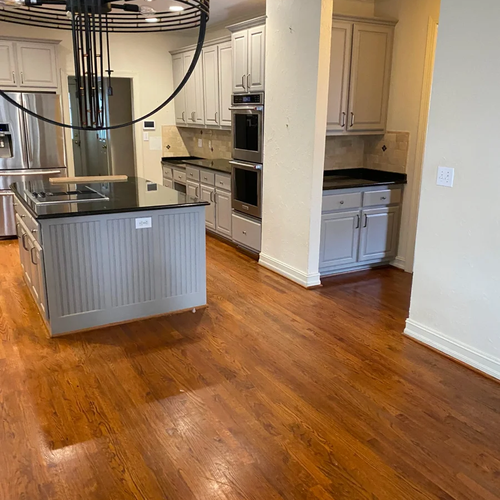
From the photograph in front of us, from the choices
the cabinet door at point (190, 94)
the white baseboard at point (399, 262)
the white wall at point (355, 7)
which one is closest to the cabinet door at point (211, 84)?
the cabinet door at point (190, 94)

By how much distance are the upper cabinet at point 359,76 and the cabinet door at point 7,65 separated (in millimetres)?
3579

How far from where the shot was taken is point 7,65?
5406mm

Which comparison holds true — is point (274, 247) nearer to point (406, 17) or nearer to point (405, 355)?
point (405, 355)

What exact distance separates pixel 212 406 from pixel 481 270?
175 cm

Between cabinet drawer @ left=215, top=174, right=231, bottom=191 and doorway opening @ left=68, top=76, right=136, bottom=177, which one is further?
doorway opening @ left=68, top=76, right=136, bottom=177

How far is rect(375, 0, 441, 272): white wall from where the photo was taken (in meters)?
4.42

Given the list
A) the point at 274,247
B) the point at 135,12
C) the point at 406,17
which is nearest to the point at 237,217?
the point at 274,247

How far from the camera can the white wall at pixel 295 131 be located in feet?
13.1

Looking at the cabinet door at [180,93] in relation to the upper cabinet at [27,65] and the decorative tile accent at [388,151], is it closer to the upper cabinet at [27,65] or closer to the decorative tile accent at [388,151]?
the upper cabinet at [27,65]

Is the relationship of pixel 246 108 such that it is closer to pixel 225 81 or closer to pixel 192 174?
pixel 225 81

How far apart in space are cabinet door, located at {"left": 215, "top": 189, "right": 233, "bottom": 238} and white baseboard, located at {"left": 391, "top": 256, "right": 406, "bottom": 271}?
186cm

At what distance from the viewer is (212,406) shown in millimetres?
2539

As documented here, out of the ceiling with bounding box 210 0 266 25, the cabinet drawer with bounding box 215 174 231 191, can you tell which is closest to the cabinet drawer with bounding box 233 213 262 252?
the cabinet drawer with bounding box 215 174 231 191

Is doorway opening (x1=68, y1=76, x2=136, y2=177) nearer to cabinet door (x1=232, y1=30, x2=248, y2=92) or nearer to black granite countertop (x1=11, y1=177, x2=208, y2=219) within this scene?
cabinet door (x1=232, y1=30, x2=248, y2=92)
